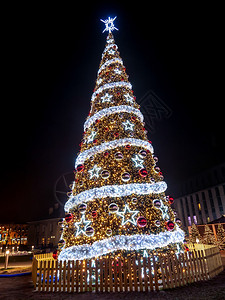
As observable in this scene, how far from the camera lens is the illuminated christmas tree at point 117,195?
20.7 ft

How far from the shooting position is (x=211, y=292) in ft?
16.1

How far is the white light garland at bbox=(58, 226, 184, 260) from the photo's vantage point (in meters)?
6.01

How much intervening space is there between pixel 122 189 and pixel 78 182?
212 cm

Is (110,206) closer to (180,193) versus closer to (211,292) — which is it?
(211,292)

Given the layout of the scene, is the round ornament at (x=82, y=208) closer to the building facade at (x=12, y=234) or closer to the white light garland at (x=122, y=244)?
the white light garland at (x=122, y=244)

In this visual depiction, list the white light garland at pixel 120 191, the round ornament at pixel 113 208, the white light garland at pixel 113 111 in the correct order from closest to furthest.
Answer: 1. the round ornament at pixel 113 208
2. the white light garland at pixel 120 191
3. the white light garland at pixel 113 111

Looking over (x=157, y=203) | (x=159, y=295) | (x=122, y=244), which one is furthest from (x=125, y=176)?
(x=159, y=295)

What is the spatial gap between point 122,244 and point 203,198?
4808cm

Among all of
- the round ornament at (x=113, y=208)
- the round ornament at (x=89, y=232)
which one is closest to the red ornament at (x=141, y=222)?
the round ornament at (x=113, y=208)

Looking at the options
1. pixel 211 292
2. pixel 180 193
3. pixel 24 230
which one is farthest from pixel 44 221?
pixel 211 292

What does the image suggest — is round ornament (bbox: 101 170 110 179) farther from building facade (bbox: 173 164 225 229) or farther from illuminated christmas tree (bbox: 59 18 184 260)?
building facade (bbox: 173 164 225 229)

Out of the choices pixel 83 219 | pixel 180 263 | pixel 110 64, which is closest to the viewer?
pixel 180 263

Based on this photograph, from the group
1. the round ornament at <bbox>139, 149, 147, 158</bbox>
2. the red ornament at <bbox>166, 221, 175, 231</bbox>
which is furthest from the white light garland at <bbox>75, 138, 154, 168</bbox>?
the red ornament at <bbox>166, 221, 175, 231</bbox>

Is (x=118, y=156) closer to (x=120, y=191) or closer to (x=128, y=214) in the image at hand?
(x=120, y=191)
